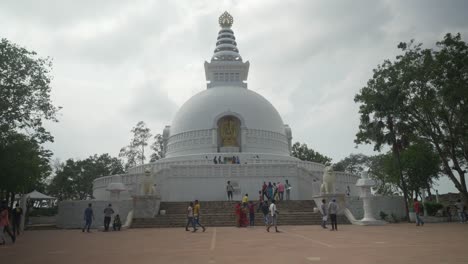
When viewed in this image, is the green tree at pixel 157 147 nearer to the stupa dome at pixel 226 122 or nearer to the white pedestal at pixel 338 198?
the stupa dome at pixel 226 122

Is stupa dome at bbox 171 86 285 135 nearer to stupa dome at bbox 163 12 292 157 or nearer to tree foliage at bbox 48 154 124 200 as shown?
stupa dome at bbox 163 12 292 157

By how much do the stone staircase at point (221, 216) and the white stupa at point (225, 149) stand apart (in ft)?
13.2

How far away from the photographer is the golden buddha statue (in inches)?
1488

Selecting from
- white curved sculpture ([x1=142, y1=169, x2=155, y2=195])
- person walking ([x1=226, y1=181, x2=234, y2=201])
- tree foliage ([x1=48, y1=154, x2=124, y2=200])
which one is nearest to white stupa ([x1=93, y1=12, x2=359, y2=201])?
person walking ([x1=226, y1=181, x2=234, y2=201])

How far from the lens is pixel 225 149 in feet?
122

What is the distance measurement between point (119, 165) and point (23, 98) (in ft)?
120

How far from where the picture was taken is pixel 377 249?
9984 millimetres

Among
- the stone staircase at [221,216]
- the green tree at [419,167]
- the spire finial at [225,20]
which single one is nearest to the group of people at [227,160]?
the stone staircase at [221,216]

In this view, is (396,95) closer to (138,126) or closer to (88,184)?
(138,126)

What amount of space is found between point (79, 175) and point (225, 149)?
2647cm

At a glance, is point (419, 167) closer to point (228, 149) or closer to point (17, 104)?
point (228, 149)

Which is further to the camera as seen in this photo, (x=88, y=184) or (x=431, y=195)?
(x=88, y=184)

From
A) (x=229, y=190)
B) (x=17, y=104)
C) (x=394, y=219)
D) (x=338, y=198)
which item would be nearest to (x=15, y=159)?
(x=17, y=104)


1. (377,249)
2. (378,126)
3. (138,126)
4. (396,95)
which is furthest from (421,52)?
(138,126)
